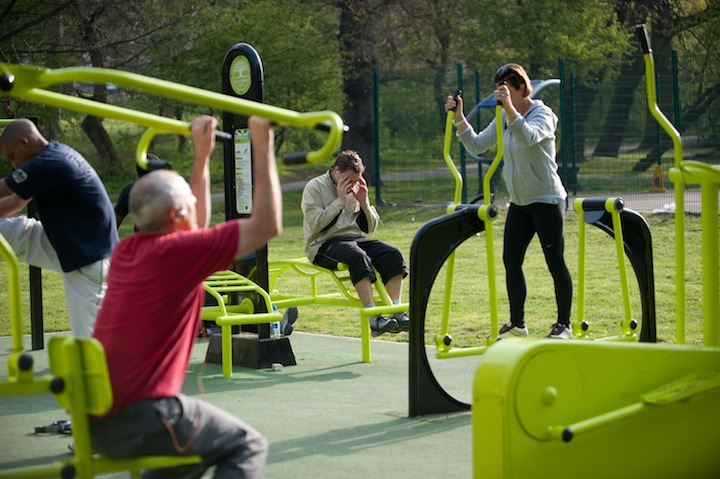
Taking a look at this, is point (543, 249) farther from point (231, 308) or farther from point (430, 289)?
point (231, 308)

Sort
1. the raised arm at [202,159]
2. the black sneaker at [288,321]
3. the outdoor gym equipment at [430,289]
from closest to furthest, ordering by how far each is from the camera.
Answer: the raised arm at [202,159]
the outdoor gym equipment at [430,289]
the black sneaker at [288,321]

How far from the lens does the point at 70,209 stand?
5.55 m

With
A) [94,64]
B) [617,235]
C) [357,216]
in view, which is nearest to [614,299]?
[357,216]

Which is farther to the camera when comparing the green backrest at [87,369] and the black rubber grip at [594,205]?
the black rubber grip at [594,205]

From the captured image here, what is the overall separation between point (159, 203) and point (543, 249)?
3606mm

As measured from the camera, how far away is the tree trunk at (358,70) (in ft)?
80.9

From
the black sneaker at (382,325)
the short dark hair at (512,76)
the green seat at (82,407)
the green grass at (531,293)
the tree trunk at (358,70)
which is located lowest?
the green grass at (531,293)

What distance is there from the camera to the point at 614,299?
10.4 meters

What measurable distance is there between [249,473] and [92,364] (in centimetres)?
61

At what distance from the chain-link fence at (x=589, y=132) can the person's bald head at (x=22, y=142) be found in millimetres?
13732

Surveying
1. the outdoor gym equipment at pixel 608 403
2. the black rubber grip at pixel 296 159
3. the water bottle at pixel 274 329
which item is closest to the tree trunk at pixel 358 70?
the water bottle at pixel 274 329

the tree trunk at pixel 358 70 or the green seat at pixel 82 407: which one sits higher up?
the tree trunk at pixel 358 70

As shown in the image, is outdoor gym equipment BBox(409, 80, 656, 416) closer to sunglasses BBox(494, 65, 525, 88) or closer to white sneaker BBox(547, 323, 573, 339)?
white sneaker BBox(547, 323, 573, 339)

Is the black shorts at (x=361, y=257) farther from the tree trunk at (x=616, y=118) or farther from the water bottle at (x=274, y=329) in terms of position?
the tree trunk at (x=616, y=118)
